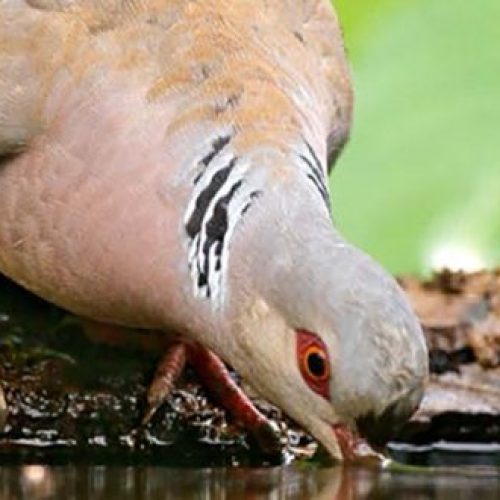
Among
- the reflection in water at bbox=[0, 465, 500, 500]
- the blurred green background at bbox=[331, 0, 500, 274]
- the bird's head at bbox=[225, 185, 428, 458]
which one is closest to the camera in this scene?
the reflection in water at bbox=[0, 465, 500, 500]

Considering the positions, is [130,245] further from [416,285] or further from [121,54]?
[416,285]

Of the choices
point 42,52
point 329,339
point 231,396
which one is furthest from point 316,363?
point 42,52

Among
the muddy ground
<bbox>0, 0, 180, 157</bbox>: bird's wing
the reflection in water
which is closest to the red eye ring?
the reflection in water

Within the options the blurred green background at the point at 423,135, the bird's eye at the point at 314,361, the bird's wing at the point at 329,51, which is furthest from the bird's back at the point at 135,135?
the blurred green background at the point at 423,135

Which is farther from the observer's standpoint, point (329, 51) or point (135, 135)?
point (329, 51)

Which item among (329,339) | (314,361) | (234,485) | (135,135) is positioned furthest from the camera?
(135,135)

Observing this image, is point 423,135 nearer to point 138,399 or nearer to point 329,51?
point 329,51

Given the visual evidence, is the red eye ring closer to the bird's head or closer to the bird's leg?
the bird's head
